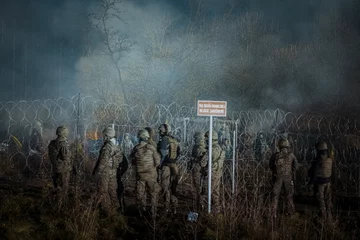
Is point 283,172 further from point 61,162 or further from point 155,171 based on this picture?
point 61,162

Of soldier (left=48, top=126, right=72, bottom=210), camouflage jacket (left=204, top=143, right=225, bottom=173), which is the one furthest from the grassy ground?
camouflage jacket (left=204, top=143, right=225, bottom=173)

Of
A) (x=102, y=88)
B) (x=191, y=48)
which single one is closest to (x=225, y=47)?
(x=191, y=48)

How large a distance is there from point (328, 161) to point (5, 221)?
18.6 ft

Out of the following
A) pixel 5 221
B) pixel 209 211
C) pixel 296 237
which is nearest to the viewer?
pixel 296 237

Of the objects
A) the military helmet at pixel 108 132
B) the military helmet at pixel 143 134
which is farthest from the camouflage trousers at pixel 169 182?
the military helmet at pixel 108 132

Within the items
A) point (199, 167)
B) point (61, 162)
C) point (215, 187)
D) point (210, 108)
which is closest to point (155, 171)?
point (199, 167)

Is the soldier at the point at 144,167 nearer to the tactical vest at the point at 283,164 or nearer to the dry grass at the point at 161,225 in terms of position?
the dry grass at the point at 161,225

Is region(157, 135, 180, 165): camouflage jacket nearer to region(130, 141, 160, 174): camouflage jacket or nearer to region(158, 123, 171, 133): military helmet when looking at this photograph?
region(158, 123, 171, 133): military helmet

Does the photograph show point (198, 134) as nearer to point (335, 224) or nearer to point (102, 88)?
point (335, 224)

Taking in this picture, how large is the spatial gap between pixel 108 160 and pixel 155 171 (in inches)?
34.0

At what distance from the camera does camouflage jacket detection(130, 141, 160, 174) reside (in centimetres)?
713

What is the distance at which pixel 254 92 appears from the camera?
20.9 m

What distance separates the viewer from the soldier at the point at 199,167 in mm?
7531

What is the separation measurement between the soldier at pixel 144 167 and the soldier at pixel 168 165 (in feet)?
1.49
